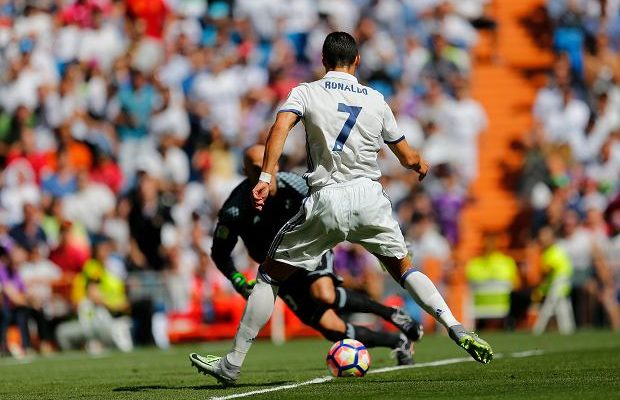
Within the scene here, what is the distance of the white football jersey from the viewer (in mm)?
8922

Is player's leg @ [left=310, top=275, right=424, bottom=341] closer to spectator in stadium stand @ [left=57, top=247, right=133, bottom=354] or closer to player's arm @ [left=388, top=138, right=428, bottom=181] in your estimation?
player's arm @ [left=388, top=138, right=428, bottom=181]

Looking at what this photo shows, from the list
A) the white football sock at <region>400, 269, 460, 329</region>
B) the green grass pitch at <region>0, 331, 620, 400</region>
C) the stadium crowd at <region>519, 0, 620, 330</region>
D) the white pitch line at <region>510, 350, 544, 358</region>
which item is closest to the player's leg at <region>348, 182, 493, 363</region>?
the white football sock at <region>400, 269, 460, 329</region>

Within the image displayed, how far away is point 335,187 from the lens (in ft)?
29.4

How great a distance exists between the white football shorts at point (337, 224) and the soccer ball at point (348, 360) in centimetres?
124

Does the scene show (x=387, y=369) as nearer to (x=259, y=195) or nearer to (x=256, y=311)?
(x=256, y=311)

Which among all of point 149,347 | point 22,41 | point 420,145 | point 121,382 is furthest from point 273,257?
point 22,41

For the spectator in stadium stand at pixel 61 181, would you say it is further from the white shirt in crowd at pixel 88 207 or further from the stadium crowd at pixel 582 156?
the stadium crowd at pixel 582 156

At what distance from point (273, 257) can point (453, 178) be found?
12.4m

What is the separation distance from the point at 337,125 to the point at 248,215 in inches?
89.7

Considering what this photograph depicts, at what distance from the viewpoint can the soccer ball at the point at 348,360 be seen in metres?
10.0

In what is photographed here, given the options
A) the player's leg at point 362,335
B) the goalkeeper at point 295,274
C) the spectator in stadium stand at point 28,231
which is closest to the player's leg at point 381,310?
the goalkeeper at point 295,274

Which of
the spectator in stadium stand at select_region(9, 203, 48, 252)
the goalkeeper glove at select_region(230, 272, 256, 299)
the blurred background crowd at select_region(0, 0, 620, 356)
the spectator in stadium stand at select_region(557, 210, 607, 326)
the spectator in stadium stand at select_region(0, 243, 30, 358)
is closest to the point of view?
the goalkeeper glove at select_region(230, 272, 256, 299)

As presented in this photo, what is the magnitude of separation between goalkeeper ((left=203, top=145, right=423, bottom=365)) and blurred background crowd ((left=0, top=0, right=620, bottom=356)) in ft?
23.8

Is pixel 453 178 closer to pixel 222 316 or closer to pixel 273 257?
pixel 222 316
